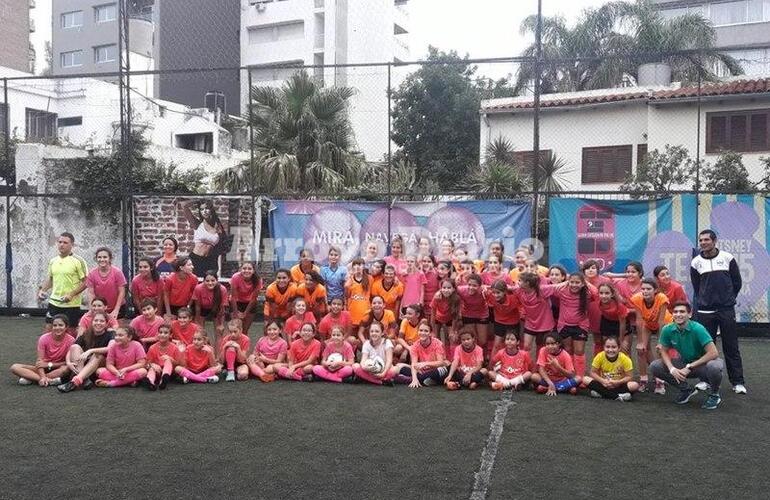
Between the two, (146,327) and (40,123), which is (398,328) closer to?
(146,327)

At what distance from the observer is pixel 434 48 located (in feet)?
98.1

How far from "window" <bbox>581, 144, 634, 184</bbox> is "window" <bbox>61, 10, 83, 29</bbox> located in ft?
129

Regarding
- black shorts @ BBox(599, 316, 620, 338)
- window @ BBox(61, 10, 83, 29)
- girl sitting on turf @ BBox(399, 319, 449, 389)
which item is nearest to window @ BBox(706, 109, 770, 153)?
black shorts @ BBox(599, 316, 620, 338)

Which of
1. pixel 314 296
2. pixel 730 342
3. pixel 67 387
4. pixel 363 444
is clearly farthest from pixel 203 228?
pixel 730 342

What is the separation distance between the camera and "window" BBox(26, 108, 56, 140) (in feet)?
89.7

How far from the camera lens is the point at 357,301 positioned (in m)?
8.85

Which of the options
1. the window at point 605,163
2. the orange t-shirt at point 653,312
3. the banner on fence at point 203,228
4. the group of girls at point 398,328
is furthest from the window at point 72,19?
the orange t-shirt at point 653,312

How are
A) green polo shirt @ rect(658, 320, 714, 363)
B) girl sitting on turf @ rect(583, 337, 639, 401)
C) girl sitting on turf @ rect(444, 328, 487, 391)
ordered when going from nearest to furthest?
green polo shirt @ rect(658, 320, 714, 363)
girl sitting on turf @ rect(583, 337, 639, 401)
girl sitting on turf @ rect(444, 328, 487, 391)

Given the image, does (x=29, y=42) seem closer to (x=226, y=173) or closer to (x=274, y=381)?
(x=226, y=173)

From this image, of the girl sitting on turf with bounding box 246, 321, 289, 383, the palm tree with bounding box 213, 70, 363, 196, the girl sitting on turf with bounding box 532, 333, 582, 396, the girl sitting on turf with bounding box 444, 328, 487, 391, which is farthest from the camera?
the palm tree with bounding box 213, 70, 363, 196

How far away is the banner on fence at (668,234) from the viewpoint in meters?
11.0

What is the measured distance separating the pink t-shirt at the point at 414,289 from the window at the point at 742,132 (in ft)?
35.5

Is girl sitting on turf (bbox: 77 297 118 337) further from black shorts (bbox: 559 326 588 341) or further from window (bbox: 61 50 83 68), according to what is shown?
window (bbox: 61 50 83 68)

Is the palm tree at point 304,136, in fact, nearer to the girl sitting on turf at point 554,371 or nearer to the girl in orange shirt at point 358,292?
the girl in orange shirt at point 358,292
